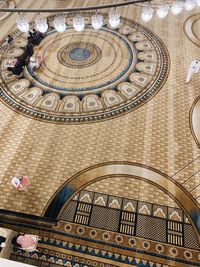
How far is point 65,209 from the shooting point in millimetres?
4516

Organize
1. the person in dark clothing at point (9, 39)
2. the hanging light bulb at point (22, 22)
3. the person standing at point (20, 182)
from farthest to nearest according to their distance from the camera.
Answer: the person in dark clothing at point (9, 39) < the hanging light bulb at point (22, 22) < the person standing at point (20, 182)

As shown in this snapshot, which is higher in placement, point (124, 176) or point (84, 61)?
point (84, 61)

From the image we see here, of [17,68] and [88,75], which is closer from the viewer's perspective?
[17,68]

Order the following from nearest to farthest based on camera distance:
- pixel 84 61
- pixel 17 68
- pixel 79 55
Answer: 1. pixel 17 68
2. pixel 84 61
3. pixel 79 55

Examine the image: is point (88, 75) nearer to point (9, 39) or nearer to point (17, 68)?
point (17, 68)

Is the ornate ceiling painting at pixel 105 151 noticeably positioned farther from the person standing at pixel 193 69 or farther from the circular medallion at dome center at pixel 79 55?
the person standing at pixel 193 69

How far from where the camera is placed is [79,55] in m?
7.78

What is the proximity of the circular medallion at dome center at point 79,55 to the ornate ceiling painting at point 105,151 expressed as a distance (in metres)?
0.03

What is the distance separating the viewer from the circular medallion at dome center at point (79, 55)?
296 inches

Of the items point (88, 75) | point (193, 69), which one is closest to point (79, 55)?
point (88, 75)

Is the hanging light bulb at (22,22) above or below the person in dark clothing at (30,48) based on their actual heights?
below

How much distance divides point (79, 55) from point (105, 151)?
12.6 ft

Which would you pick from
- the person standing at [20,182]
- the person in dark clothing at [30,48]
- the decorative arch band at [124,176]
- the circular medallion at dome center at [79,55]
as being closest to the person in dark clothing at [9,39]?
the person in dark clothing at [30,48]

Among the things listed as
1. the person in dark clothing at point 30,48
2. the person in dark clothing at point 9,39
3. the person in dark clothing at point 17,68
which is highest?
the person in dark clothing at point 9,39
